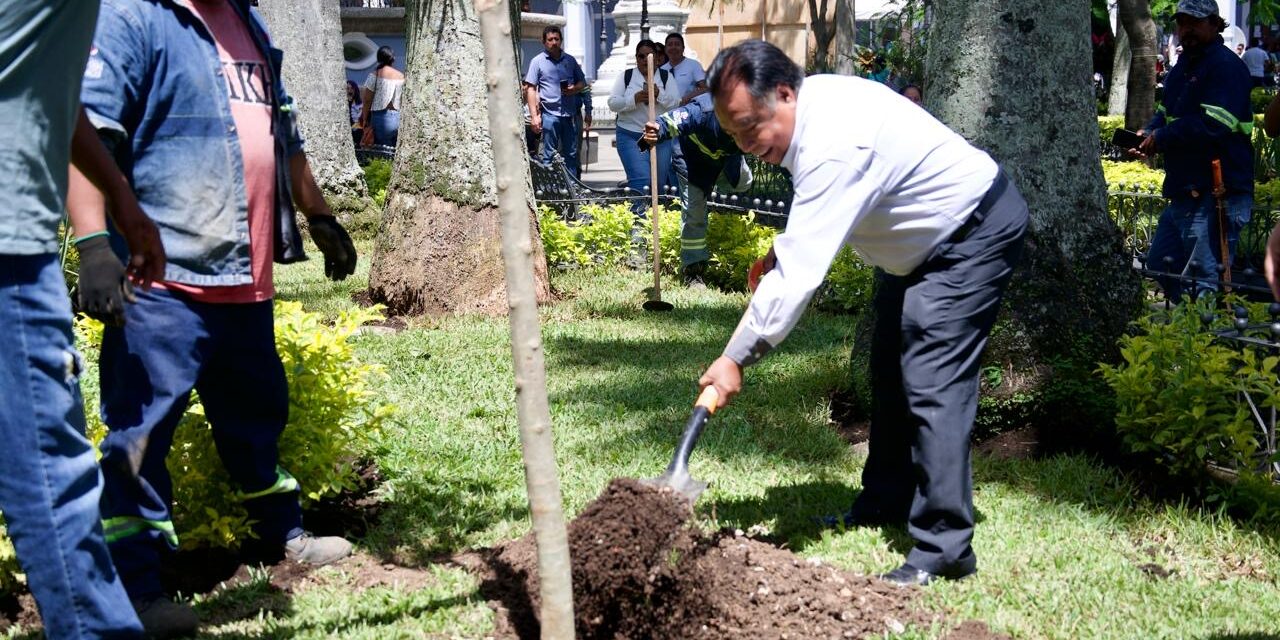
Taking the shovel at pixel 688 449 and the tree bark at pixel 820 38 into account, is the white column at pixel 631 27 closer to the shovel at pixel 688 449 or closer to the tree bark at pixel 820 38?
the tree bark at pixel 820 38

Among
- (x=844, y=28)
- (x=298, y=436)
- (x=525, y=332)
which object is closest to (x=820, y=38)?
(x=844, y=28)

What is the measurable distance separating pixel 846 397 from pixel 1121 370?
5.17ft

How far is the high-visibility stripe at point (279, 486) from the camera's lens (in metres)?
3.98

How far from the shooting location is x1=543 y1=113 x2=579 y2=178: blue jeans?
1499 centimetres

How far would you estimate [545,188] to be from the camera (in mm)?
11742

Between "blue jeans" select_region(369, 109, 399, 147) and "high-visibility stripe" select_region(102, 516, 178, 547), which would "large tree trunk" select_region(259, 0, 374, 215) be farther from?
"high-visibility stripe" select_region(102, 516, 178, 547)

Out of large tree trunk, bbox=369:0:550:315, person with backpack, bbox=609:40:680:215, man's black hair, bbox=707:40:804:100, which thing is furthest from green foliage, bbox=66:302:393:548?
person with backpack, bbox=609:40:680:215

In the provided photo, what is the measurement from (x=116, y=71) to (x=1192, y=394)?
365 centimetres

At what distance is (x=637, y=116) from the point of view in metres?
11.9

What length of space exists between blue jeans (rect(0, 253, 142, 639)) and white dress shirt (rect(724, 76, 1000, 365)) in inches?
70.3

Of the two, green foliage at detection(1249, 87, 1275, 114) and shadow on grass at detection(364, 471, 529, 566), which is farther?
green foliage at detection(1249, 87, 1275, 114)

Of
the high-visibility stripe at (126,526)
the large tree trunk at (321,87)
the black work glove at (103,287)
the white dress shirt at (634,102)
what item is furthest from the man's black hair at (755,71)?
the large tree trunk at (321,87)

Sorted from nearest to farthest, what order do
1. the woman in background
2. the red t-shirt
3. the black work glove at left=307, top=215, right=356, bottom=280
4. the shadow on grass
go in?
the red t-shirt
the black work glove at left=307, top=215, right=356, bottom=280
the shadow on grass
the woman in background

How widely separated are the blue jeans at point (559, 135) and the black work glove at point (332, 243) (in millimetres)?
10476
